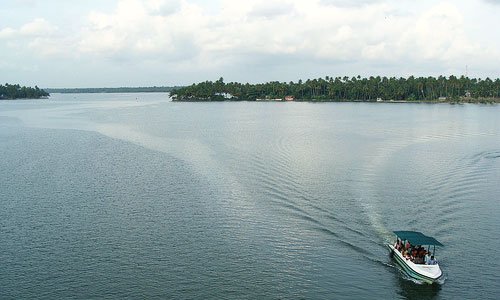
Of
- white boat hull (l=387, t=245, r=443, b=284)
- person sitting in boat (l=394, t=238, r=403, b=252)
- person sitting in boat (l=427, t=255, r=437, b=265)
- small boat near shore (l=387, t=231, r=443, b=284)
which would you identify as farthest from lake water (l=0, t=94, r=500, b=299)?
person sitting in boat (l=427, t=255, r=437, b=265)

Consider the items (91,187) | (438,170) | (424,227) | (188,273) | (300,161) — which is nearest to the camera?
(188,273)

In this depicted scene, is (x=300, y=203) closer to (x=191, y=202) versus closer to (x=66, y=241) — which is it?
(x=191, y=202)

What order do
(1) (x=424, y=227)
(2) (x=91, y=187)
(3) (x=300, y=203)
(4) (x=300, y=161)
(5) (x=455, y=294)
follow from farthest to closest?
(4) (x=300, y=161), (2) (x=91, y=187), (3) (x=300, y=203), (1) (x=424, y=227), (5) (x=455, y=294)

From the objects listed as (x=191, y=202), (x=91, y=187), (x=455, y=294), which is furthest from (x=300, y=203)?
(x=91, y=187)

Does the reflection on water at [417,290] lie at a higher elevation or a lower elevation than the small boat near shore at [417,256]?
lower

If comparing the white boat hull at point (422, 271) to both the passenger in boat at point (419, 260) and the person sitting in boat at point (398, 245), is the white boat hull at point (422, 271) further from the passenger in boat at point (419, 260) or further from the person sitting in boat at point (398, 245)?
the person sitting in boat at point (398, 245)

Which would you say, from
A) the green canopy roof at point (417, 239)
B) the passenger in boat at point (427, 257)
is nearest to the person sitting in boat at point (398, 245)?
the green canopy roof at point (417, 239)
